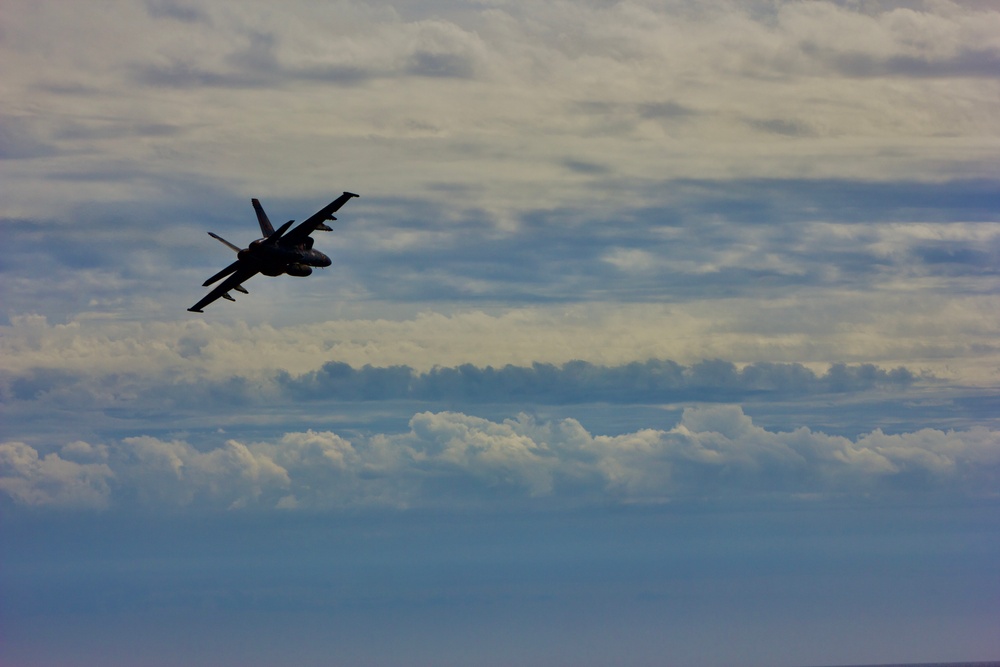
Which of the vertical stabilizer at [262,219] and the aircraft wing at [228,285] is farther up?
the vertical stabilizer at [262,219]

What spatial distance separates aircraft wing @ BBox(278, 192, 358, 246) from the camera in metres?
164

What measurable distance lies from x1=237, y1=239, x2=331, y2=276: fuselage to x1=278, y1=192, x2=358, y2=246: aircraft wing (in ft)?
2.71

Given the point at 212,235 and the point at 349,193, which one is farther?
the point at 212,235

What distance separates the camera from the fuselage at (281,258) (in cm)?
16950

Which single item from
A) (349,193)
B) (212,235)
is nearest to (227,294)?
(212,235)

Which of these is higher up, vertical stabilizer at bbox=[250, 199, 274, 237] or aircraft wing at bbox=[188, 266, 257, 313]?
vertical stabilizer at bbox=[250, 199, 274, 237]

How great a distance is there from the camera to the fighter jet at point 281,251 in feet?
550

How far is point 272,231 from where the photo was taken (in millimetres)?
171625

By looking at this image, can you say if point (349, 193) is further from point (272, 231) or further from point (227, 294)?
point (227, 294)

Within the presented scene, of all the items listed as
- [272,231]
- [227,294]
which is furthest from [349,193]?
[227,294]

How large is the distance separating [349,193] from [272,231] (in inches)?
557

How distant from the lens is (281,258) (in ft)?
559

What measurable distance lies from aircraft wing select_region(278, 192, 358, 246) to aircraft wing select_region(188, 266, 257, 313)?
6327 millimetres

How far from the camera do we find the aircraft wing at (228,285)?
6850 inches
